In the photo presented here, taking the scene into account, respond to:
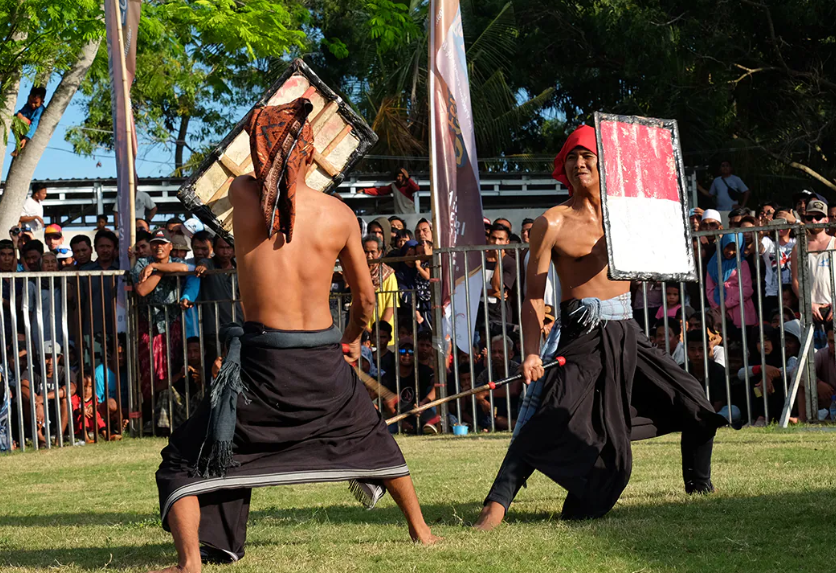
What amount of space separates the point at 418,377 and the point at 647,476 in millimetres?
4309

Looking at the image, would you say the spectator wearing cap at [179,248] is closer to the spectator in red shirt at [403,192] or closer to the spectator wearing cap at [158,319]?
the spectator wearing cap at [158,319]

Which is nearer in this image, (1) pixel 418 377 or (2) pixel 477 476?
(2) pixel 477 476

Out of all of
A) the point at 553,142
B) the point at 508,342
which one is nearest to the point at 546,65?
the point at 553,142

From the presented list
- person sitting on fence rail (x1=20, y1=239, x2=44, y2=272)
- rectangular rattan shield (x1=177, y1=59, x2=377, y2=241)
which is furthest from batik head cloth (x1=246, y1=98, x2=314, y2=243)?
person sitting on fence rail (x1=20, y1=239, x2=44, y2=272)

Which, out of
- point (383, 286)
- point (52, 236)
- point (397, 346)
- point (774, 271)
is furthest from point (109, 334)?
point (774, 271)

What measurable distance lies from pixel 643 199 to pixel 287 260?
215cm

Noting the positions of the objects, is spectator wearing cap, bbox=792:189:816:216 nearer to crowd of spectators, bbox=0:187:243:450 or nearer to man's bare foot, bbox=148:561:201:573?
crowd of spectators, bbox=0:187:243:450

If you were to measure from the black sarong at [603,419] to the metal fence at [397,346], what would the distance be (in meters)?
4.03

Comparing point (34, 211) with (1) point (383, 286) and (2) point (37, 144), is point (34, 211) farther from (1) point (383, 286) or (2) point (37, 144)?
(1) point (383, 286)

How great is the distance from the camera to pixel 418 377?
448 inches

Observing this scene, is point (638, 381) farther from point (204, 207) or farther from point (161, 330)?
point (161, 330)

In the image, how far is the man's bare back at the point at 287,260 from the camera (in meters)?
4.94

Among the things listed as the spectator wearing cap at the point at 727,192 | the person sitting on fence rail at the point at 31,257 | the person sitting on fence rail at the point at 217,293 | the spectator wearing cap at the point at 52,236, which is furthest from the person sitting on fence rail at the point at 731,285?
the spectator wearing cap at the point at 52,236

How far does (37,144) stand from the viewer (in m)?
16.0
